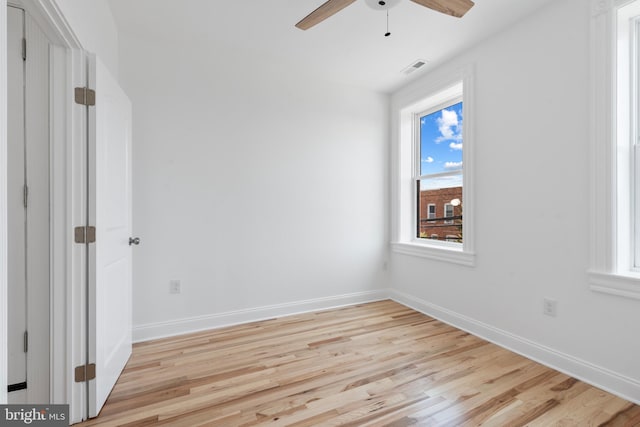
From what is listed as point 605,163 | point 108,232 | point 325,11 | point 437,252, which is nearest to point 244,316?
point 108,232

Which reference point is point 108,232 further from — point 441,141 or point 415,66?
point 441,141

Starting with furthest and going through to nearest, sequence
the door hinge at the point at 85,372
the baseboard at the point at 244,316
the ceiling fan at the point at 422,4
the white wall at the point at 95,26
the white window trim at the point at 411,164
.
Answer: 1. the white window trim at the point at 411,164
2. the baseboard at the point at 244,316
3. the ceiling fan at the point at 422,4
4. the door hinge at the point at 85,372
5. the white wall at the point at 95,26

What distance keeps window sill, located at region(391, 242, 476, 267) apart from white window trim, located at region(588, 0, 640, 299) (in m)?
0.93

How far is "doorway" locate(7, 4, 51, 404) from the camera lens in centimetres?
156

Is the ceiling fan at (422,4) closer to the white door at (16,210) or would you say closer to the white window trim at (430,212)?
the white door at (16,210)

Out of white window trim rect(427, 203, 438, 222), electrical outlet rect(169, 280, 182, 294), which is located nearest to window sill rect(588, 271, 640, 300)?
white window trim rect(427, 203, 438, 222)

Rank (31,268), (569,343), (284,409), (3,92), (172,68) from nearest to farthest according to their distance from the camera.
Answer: (3,92), (31,268), (284,409), (569,343), (172,68)

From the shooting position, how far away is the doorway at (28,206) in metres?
1.56

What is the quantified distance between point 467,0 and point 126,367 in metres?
3.23

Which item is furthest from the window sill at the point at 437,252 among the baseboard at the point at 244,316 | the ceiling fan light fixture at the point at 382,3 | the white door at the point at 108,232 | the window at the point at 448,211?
the white door at the point at 108,232

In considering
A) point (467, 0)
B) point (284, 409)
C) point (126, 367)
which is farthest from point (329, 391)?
point (467, 0)

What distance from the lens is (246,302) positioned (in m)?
3.04

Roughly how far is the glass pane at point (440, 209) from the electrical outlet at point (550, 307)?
1.01 m

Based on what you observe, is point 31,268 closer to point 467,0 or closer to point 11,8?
point 11,8
